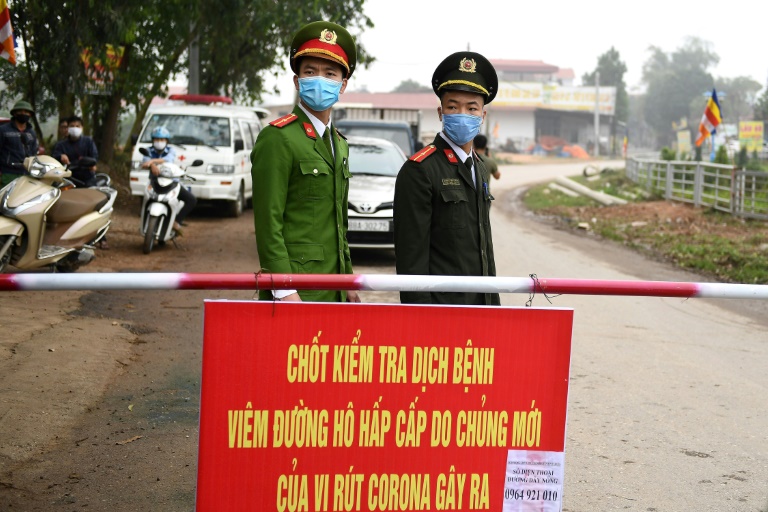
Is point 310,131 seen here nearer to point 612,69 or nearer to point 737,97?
point 612,69

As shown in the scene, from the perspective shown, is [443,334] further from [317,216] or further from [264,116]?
[264,116]

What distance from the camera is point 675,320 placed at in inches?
382

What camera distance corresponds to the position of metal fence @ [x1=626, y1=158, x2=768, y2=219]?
63.8 ft

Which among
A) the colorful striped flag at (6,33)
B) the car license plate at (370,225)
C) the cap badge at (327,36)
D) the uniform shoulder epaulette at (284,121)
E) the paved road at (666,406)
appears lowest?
the paved road at (666,406)

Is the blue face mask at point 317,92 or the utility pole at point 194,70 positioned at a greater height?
the utility pole at point 194,70

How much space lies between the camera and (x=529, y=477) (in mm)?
3248

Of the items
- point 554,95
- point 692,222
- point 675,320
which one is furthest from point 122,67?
point 554,95

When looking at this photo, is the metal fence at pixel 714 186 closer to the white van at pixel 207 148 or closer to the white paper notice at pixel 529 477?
the white van at pixel 207 148

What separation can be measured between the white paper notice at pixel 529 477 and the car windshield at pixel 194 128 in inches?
614

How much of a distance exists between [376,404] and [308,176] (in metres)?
1.02

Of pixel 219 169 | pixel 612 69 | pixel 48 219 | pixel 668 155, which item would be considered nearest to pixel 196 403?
pixel 48 219

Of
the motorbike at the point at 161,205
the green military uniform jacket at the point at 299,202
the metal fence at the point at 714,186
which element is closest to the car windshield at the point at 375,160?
the motorbike at the point at 161,205

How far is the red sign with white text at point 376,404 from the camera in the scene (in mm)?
3059

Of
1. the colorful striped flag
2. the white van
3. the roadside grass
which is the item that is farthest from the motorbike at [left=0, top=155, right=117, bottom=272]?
the roadside grass
